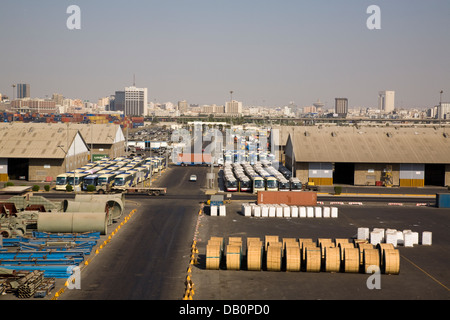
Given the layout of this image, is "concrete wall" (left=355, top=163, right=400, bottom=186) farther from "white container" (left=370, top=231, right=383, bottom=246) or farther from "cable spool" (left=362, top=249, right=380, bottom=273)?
"cable spool" (left=362, top=249, right=380, bottom=273)

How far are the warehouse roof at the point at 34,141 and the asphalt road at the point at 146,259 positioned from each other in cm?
2519

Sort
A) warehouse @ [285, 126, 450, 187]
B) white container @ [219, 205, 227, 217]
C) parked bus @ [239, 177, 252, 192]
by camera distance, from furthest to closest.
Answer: warehouse @ [285, 126, 450, 187] → parked bus @ [239, 177, 252, 192] → white container @ [219, 205, 227, 217]

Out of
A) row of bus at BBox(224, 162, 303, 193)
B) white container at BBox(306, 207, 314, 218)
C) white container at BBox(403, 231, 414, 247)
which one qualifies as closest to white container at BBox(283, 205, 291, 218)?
white container at BBox(306, 207, 314, 218)

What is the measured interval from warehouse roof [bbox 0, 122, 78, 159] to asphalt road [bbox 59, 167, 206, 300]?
25192 millimetres

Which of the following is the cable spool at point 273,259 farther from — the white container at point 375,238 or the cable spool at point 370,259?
the white container at point 375,238

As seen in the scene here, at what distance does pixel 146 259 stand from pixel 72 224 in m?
10.9

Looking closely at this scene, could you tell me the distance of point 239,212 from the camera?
57.7 metres

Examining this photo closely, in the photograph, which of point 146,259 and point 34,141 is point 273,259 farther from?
point 34,141

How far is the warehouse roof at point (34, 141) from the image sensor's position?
79.5 meters

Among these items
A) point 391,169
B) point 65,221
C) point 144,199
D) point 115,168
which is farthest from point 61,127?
point 391,169

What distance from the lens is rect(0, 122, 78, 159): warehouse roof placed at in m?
79.5

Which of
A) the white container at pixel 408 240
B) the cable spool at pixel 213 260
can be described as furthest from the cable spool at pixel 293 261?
the white container at pixel 408 240

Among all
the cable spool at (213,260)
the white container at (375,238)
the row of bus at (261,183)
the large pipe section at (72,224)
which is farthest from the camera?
the row of bus at (261,183)

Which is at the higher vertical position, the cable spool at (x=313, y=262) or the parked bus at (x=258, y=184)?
the parked bus at (x=258, y=184)
